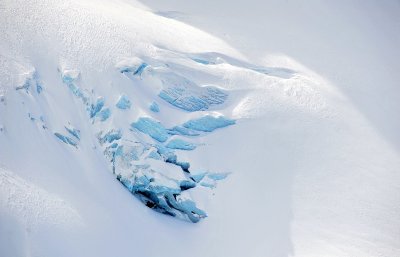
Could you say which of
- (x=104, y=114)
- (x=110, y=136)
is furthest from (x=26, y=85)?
(x=110, y=136)

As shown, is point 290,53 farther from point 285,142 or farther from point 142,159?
point 142,159

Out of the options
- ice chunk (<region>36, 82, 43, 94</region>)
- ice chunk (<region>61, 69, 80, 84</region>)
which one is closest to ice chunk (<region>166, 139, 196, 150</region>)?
ice chunk (<region>61, 69, 80, 84</region>)

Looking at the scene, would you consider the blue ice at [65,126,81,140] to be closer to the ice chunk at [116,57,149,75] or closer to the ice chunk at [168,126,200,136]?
the ice chunk at [116,57,149,75]

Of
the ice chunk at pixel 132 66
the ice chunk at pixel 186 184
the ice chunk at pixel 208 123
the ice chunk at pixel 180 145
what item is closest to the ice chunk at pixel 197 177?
the ice chunk at pixel 186 184

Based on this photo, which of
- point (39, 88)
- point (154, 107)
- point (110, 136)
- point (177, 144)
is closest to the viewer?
point (39, 88)

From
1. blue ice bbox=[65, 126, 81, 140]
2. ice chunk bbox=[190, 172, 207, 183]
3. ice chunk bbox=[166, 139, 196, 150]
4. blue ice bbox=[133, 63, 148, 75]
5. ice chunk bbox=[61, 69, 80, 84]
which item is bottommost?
ice chunk bbox=[190, 172, 207, 183]

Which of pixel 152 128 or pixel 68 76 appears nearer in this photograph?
pixel 68 76

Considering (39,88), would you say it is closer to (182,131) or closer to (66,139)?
(66,139)

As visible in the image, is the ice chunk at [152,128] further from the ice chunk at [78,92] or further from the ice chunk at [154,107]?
the ice chunk at [78,92]
